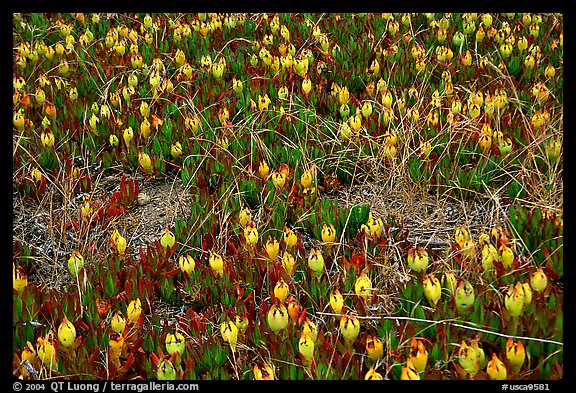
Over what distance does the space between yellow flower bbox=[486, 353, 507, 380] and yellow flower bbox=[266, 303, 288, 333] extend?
2.59 ft

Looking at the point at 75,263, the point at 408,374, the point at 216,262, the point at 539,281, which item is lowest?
the point at 75,263

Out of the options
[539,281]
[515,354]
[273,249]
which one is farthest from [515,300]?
[273,249]

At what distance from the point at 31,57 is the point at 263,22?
2079mm

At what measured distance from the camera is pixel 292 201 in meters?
3.99

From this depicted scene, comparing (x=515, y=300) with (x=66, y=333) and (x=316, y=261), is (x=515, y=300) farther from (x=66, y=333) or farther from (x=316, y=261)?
(x=66, y=333)

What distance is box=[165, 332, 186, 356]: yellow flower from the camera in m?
2.85

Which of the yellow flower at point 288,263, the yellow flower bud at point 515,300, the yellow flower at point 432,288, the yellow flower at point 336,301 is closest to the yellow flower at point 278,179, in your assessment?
the yellow flower at point 288,263

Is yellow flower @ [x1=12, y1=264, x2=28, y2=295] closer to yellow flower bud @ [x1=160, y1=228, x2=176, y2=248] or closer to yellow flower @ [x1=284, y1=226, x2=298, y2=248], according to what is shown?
yellow flower bud @ [x1=160, y1=228, x2=176, y2=248]

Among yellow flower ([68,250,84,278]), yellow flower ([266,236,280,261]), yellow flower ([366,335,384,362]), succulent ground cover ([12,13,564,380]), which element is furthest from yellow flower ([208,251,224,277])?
yellow flower ([366,335,384,362])

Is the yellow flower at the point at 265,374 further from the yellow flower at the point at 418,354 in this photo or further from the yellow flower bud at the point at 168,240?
the yellow flower bud at the point at 168,240

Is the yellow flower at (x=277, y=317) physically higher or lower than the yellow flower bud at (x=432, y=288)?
lower

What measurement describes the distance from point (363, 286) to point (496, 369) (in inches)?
27.2

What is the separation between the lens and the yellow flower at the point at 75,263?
11.4 feet

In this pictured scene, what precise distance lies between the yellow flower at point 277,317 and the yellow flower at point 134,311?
60 centimetres
